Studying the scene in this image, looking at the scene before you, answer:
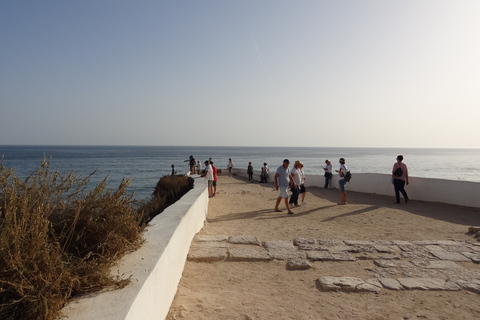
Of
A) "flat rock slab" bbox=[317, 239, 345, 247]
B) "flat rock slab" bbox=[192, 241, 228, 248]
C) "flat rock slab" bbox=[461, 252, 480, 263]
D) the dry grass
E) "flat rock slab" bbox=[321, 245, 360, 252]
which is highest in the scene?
the dry grass

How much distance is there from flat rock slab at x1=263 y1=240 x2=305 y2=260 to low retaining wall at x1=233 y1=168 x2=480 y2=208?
23.4ft

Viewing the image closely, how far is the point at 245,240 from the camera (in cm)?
596

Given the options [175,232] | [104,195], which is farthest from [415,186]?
[104,195]

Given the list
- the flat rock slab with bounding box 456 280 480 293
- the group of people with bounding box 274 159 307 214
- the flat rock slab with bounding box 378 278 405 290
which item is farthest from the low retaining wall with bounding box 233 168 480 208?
the flat rock slab with bounding box 378 278 405 290

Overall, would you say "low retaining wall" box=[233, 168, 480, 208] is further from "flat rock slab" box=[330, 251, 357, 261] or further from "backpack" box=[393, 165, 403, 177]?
"flat rock slab" box=[330, 251, 357, 261]

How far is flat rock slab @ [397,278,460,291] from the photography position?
398cm

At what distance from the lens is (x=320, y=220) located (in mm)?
8172

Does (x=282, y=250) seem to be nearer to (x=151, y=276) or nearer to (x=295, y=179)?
(x=151, y=276)

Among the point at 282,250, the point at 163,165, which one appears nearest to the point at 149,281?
the point at 282,250

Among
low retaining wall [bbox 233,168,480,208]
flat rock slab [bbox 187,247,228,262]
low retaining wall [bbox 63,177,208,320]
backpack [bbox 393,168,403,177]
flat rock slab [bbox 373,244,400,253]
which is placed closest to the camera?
low retaining wall [bbox 63,177,208,320]

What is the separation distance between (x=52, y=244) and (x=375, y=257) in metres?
4.61

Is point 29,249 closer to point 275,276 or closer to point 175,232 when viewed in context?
point 175,232

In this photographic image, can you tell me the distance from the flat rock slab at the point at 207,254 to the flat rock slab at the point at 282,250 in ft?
2.58

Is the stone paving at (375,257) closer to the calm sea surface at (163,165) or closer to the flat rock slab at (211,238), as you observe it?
the flat rock slab at (211,238)
